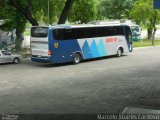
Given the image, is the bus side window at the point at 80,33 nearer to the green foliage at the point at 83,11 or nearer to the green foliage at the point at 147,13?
the green foliage at the point at 83,11

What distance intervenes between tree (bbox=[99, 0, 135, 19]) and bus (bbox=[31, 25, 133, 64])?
105ft

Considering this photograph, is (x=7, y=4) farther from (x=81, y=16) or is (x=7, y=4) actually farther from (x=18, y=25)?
(x=81, y=16)

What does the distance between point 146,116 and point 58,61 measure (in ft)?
52.8

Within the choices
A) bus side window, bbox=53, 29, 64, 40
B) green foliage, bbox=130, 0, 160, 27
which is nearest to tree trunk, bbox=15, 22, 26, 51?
bus side window, bbox=53, 29, 64, 40

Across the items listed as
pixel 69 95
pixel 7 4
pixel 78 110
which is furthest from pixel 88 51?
pixel 78 110

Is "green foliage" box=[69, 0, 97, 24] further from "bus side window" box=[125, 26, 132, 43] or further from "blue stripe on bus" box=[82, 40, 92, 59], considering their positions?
"blue stripe on bus" box=[82, 40, 92, 59]

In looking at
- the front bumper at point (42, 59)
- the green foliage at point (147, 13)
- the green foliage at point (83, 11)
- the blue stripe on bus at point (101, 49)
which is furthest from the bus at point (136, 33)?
the front bumper at point (42, 59)

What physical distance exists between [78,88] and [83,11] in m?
27.7

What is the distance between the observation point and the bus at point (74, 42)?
2589cm

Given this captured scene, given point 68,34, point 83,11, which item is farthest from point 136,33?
point 68,34

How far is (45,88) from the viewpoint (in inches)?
672

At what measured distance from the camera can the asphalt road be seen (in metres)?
12.9

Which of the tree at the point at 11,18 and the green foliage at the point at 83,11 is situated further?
the green foliage at the point at 83,11

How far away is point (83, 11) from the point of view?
43719mm
